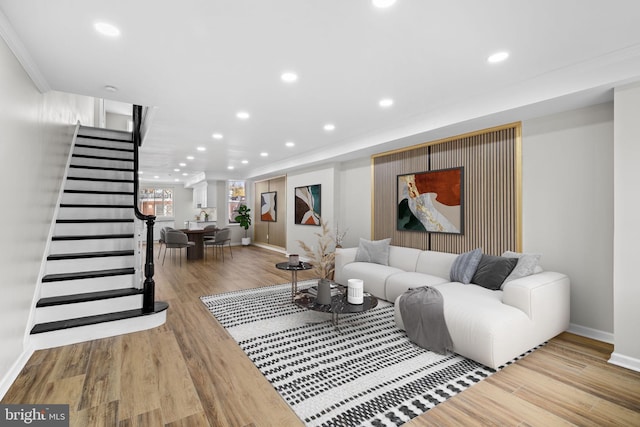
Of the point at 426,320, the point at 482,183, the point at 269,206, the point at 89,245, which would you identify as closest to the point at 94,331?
the point at 89,245

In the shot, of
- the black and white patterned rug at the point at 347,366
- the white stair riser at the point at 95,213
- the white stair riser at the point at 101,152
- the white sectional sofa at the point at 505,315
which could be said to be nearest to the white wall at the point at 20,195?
the white stair riser at the point at 95,213

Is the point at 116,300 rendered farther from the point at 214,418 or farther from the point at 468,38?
the point at 468,38

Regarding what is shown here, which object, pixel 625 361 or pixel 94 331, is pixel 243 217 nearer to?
pixel 94 331

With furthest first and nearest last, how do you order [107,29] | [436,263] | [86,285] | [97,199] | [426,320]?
[97,199] < [436,263] < [86,285] < [426,320] < [107,29]

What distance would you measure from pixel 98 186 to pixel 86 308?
2.22m

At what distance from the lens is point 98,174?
4574mm

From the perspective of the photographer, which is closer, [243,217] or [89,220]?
[89,220]

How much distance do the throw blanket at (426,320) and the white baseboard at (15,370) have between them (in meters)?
3.18

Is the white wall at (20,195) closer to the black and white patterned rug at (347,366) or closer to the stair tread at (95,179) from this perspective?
the stair tread at (95,179)

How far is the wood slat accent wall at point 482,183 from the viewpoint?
3559mm

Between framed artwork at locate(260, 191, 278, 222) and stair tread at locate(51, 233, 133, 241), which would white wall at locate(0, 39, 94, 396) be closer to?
stair tread at locate(51, 233, 133, 241)

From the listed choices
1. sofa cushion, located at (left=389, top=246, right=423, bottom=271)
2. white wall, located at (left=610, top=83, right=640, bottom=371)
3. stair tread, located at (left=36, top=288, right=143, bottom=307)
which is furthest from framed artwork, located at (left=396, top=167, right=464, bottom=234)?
stair tread, located at (left=36, top=288, right=143, bottom=307)

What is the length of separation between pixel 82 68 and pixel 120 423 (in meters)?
2.88

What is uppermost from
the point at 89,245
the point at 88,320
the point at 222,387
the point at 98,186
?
the point at 98,186
